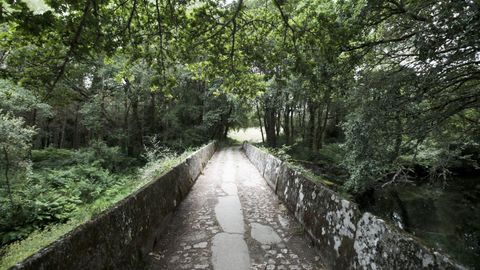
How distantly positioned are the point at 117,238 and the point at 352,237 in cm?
265

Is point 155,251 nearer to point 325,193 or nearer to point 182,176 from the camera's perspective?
point 325,193

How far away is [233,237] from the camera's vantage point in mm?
4328

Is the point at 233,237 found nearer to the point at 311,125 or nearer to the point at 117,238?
the point at 117,238

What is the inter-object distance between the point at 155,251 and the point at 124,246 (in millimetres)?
953

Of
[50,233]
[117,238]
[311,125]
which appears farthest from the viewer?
[311,125]

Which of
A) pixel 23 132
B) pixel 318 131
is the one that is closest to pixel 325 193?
pixel 23 132

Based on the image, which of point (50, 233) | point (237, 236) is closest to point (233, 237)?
point (237, 236)

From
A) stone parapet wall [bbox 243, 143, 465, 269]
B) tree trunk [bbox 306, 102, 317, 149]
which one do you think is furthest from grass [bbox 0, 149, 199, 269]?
tree trunk [bbox 306, 102, 317, 149]

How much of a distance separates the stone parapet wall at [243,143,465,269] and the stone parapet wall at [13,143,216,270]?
250 cm

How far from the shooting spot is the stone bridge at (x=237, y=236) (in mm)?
2209

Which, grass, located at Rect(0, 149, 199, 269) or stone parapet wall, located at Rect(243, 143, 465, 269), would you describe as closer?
stone parapet wall, located at Rect(243, 143, 465, 269)

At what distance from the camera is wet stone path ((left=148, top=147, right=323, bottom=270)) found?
11.5 ft

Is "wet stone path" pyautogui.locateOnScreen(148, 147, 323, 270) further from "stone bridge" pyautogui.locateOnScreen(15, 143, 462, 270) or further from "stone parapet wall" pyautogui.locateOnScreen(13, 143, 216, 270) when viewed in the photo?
"stone parapet wall" pyautogui.locateOnScreen(13, 143, 216, 270)

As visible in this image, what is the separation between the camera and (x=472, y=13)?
4.37 metres
